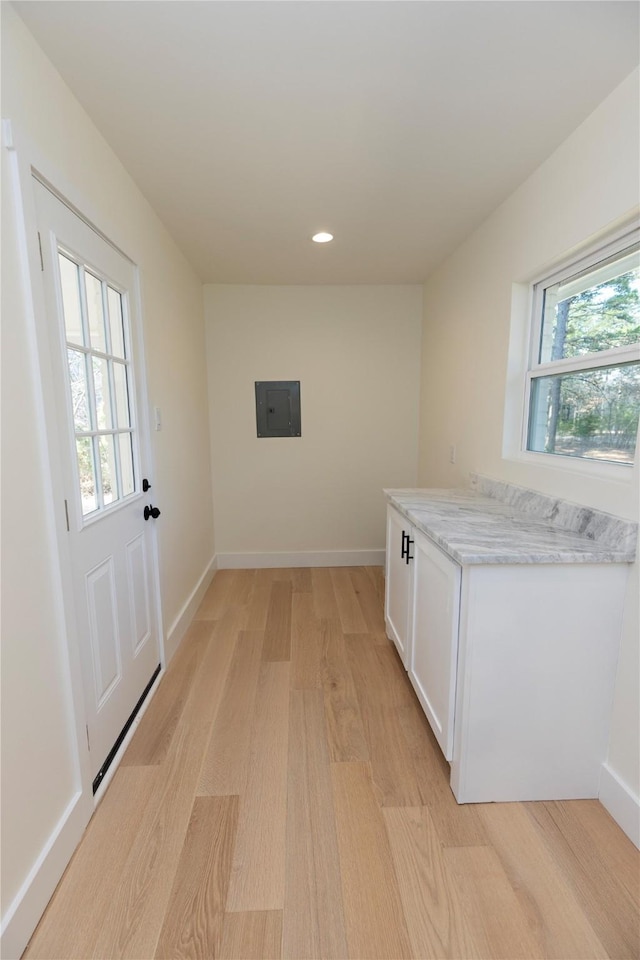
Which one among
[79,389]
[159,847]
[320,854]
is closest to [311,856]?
A: [320,854]

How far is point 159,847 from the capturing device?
→ 1.32m

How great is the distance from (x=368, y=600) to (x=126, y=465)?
2.00 meters

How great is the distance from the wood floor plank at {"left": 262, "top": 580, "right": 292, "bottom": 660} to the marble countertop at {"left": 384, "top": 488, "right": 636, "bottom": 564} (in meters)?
1.14

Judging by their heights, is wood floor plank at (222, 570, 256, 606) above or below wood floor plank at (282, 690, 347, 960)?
above

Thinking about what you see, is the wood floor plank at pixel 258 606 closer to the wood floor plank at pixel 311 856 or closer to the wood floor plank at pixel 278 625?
the wood floor plank at pixel 278 625

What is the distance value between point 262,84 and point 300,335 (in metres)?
2.11

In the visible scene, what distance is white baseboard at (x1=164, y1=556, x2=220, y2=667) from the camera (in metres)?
2.37

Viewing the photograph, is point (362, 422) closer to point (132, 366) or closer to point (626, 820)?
point (132, 366)

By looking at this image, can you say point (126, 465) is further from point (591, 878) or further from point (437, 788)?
point (591, 878)

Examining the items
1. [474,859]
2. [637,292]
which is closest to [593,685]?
[474,859]

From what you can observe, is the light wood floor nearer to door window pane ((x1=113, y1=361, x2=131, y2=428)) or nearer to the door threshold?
the door threshold

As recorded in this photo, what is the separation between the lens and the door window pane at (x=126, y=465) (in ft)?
6.18

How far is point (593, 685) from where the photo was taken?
1418 mm

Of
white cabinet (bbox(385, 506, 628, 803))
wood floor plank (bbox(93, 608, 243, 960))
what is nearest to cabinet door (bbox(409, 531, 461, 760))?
white cabinet (bbox(385, 506, 628, 803))
